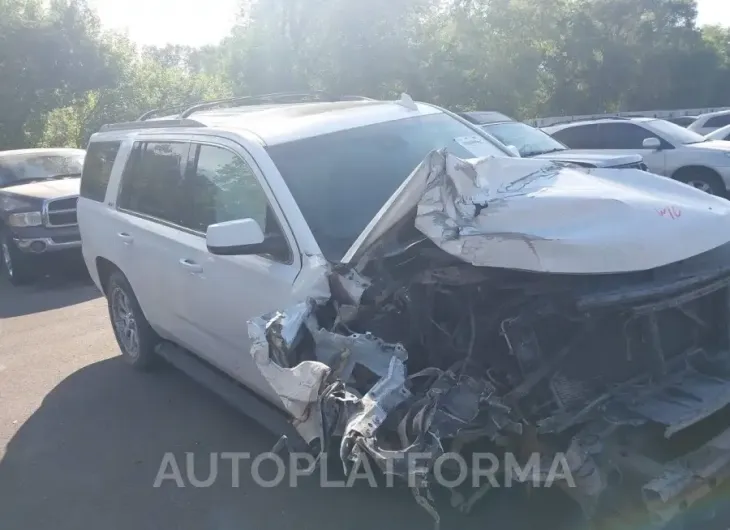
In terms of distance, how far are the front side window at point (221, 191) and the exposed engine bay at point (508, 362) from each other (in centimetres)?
84

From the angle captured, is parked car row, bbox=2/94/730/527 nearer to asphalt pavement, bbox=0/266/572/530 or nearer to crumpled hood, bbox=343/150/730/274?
crumpled hood, bbox=343/150/730/274

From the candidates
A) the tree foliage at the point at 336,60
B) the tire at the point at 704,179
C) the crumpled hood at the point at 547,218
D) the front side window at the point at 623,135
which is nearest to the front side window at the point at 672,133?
the front side window at the point at 623,135

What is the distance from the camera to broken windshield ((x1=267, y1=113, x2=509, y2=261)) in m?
4.05

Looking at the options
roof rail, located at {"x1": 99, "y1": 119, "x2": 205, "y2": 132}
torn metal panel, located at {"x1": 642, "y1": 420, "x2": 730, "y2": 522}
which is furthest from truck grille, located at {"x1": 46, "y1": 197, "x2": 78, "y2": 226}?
torn metal panel, located at {"x1": 642, "y1": 420, "x2": 730, "y2": 522}

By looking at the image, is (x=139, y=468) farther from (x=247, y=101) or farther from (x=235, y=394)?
(x=247, y=101)

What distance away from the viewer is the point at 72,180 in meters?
11.8

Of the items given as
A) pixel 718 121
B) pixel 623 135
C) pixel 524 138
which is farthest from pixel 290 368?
pixel 718 121

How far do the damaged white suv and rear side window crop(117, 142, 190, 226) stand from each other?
→ 0.56 meters

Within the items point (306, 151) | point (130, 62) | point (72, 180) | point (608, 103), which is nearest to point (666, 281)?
point (306, 151)

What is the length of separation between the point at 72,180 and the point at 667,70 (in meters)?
36.1

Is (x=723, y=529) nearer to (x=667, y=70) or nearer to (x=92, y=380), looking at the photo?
(x=92, y=380)

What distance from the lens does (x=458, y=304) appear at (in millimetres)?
3498

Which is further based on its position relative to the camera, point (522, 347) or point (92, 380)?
point (92, 380)

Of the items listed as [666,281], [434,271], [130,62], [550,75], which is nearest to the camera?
[666,281]
